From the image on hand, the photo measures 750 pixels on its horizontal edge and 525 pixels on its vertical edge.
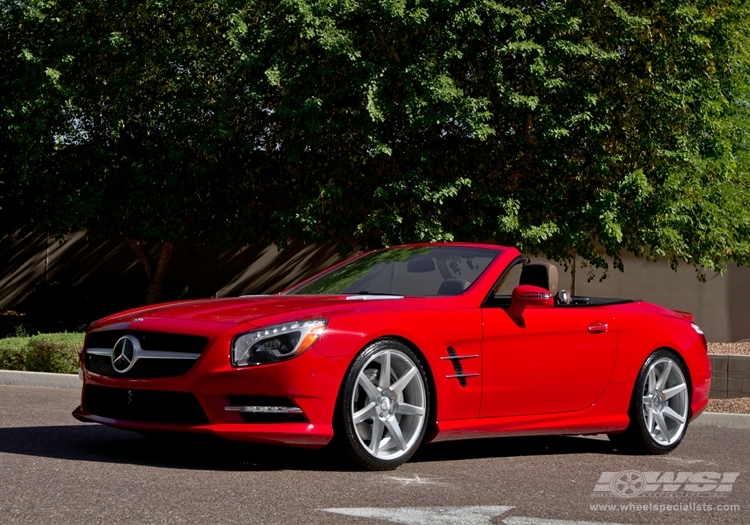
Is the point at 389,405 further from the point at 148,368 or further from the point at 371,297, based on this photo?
the point at 148,368

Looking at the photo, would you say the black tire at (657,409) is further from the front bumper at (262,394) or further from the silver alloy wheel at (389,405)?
the front bumper at (262,394)

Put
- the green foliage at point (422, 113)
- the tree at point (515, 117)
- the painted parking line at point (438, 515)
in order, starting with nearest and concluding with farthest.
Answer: the painted parking line at point (438, 515)
the tree at point (515, 117)
the green foliage at point (422, 113)

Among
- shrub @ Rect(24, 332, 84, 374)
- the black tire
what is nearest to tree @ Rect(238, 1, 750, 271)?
shrub @ Rect(24, 332, 84, 374)

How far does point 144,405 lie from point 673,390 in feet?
13.6

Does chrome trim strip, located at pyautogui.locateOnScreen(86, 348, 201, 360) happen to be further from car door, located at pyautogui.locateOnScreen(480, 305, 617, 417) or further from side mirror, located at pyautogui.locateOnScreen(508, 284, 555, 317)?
side mirror, located at pyautogui.locateOnScreen(508, 284, 555, 317)

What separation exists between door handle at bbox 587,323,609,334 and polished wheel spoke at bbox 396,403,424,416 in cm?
178

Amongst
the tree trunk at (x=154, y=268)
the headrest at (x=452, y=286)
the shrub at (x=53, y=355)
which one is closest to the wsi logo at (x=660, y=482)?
the headrest at (x=452, y=286)

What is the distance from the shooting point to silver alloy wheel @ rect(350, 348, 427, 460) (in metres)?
6.50

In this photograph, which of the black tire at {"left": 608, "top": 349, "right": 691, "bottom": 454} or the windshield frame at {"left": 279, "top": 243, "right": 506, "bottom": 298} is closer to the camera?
the windshield frame at {"left": 279, "top": 243, "right": 506, "bottom": 298}

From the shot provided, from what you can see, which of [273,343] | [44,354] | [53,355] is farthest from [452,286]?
[44,354]

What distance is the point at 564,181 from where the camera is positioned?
64.7 ft

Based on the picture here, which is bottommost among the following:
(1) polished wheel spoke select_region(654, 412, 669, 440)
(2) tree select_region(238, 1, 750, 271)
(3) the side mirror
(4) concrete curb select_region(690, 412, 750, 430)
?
(4) concrete curb select_region(690, 412, 750, 430)

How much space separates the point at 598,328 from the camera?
7.93 m

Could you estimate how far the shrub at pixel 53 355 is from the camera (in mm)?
14789
